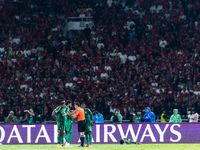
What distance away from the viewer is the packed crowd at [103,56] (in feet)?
96.3

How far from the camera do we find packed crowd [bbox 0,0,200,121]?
29.4m

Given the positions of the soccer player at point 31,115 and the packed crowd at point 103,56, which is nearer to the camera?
the soccer player at point 31,115

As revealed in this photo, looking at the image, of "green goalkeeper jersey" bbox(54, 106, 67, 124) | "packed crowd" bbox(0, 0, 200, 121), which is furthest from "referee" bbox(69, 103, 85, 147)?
"packed crowd" bbox(0, 0, 200, 121)

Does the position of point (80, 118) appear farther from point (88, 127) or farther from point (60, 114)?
point (60, 114)

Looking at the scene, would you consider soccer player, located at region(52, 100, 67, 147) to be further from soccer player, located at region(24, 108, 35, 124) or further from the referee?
soccer player, located at region(24, 108, 35, 124)

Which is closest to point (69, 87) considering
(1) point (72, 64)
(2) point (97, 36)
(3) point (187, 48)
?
(1) point (72, 64)

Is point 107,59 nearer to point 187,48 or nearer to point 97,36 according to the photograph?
point 97,36

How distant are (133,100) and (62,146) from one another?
987cm

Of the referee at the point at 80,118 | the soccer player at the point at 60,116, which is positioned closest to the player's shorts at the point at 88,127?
the referee at the point at 80,118

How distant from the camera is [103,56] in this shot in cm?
3262

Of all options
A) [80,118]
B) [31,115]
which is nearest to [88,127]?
[80,118]

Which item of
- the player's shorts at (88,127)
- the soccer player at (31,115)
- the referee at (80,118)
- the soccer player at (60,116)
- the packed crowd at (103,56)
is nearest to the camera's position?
the soccer player at (60,116)

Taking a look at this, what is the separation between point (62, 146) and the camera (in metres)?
20.2

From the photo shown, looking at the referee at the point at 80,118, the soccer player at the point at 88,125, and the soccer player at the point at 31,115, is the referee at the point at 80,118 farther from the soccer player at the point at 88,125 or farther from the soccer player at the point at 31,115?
the soccer player at the point at 31,115
